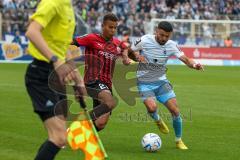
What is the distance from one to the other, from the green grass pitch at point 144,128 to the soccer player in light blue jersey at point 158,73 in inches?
21.5


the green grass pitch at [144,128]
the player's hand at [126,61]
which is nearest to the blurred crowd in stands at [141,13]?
the green grass pitch at [144,128]

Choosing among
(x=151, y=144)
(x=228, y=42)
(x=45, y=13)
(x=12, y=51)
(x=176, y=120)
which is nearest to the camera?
(x=45, y=13)

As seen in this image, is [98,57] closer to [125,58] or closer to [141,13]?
[125,58]

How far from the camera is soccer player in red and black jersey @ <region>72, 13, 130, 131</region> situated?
1078 centimetres

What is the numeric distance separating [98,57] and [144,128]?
9.79 ft

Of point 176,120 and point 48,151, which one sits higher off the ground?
point 48,151

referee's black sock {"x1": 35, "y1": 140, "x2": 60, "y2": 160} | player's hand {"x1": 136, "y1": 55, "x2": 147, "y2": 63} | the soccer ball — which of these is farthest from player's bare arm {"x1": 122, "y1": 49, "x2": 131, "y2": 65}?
referee's black sock {"x1": 35, "y1": 140, "x2": 60, "y2": 160}

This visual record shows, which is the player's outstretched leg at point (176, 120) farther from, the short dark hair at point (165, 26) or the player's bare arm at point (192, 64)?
the short dark hair at point (165, 26)

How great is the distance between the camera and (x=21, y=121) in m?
14.0

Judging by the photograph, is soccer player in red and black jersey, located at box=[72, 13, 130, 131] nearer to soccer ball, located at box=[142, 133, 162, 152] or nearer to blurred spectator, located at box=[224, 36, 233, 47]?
soccer ball, located at box=[142, 133, 162, 152]

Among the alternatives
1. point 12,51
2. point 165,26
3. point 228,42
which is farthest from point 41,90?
point 228,42

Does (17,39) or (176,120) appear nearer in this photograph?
(176,120)

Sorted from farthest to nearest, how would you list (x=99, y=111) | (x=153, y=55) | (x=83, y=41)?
(x=153, y=55) < (x=83, y=41) < (x=99, y=111)

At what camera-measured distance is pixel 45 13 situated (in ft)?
22.9
